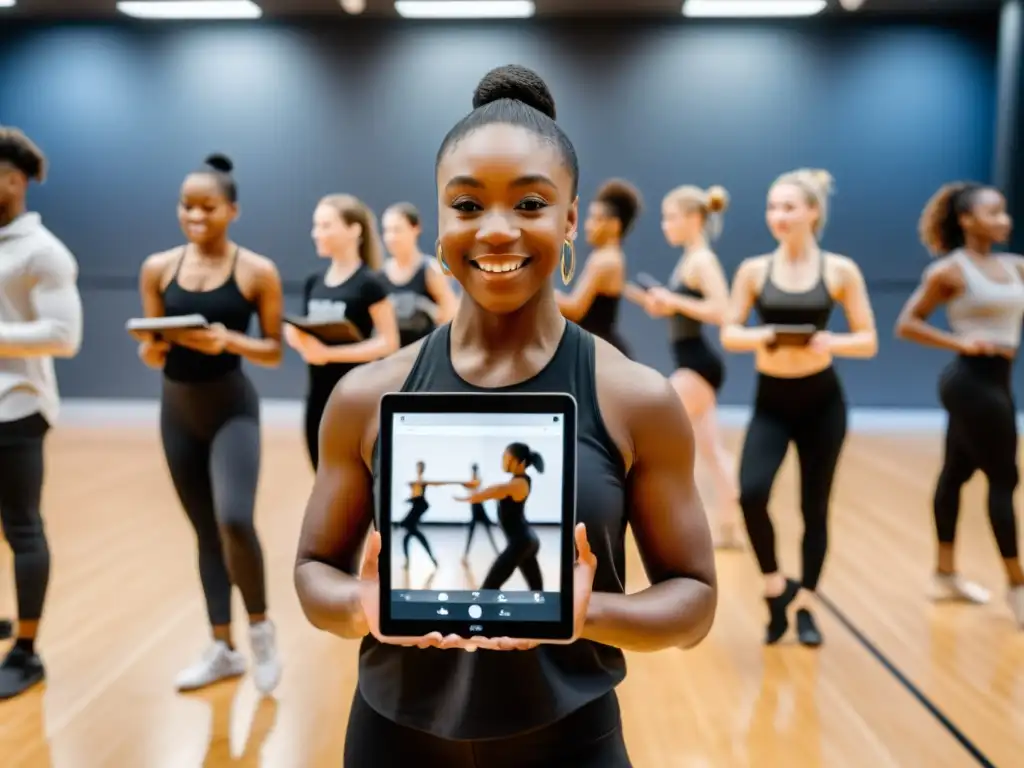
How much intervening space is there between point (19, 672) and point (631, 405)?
278 cm

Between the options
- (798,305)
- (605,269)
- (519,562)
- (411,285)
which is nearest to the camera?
(519,562)

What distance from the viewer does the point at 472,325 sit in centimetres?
117

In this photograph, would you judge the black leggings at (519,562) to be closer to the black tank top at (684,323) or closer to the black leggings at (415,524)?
the black leggings at (415,524)

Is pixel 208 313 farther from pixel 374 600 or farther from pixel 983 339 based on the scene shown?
pixel 983 339

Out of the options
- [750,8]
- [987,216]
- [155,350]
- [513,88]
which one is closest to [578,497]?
[513,88]

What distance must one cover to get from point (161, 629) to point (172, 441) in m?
1.02

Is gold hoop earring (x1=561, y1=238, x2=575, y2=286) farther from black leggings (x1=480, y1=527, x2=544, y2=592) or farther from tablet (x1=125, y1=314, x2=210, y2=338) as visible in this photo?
tablet (x1=125, y1=314, x2=210, y2=338)

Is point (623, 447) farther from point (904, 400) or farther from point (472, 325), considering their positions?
point (904, 400)

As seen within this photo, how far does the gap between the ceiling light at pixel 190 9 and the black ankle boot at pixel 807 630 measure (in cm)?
695

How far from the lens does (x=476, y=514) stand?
3.29 feet

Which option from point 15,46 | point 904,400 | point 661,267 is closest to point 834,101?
point 661,267

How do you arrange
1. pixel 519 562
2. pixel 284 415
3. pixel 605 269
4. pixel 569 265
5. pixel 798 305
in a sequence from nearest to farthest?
pixel 519 562 < pixel 569 265 < pixel 798 305 < pixel 605 269 < pixel 284 415

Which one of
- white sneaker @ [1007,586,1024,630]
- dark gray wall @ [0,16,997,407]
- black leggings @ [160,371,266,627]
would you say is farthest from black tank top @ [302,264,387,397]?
dark gray wall @ [0,16,997,407]

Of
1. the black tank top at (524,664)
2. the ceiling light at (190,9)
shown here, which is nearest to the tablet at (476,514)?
the black tank top at (524,664)
